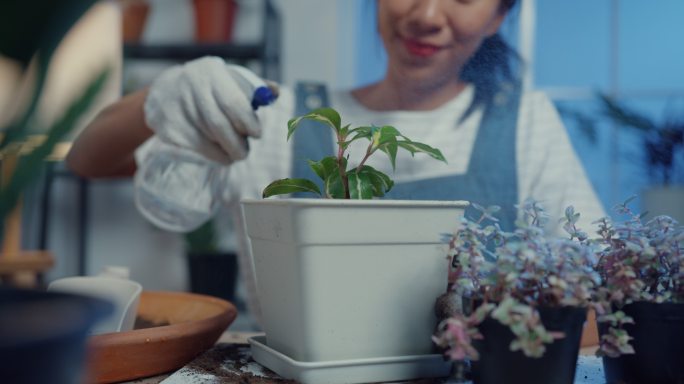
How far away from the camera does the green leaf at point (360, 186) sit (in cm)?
42

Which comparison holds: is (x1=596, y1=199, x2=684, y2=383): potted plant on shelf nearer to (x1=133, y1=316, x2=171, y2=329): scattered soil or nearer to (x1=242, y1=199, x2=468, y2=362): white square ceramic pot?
(x1=242, y1=199, x2=468, y2=362): white square ceramic pot

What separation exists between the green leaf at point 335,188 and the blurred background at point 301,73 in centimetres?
16

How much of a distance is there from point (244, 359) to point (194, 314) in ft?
0.38

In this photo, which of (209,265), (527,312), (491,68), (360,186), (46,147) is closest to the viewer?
(46,147)

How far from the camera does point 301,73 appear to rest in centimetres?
226

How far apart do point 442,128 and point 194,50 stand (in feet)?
5.11

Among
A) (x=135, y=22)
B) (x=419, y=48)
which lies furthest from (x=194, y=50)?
(x=419, y=48)

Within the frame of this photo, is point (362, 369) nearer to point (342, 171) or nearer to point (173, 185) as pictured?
point (342, 171)

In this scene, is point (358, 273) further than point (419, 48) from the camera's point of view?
No

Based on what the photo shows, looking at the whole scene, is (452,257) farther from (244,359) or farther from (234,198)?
(234,198)

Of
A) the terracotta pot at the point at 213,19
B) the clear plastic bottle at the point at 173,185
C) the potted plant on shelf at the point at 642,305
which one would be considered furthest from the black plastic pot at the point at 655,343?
the terracotta pot at the point at 213,19

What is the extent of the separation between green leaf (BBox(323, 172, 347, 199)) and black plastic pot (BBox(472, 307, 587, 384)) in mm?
136

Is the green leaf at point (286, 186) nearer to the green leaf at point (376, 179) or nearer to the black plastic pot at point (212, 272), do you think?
the green leaf at point (376, 179)

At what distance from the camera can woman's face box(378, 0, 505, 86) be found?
84cm
